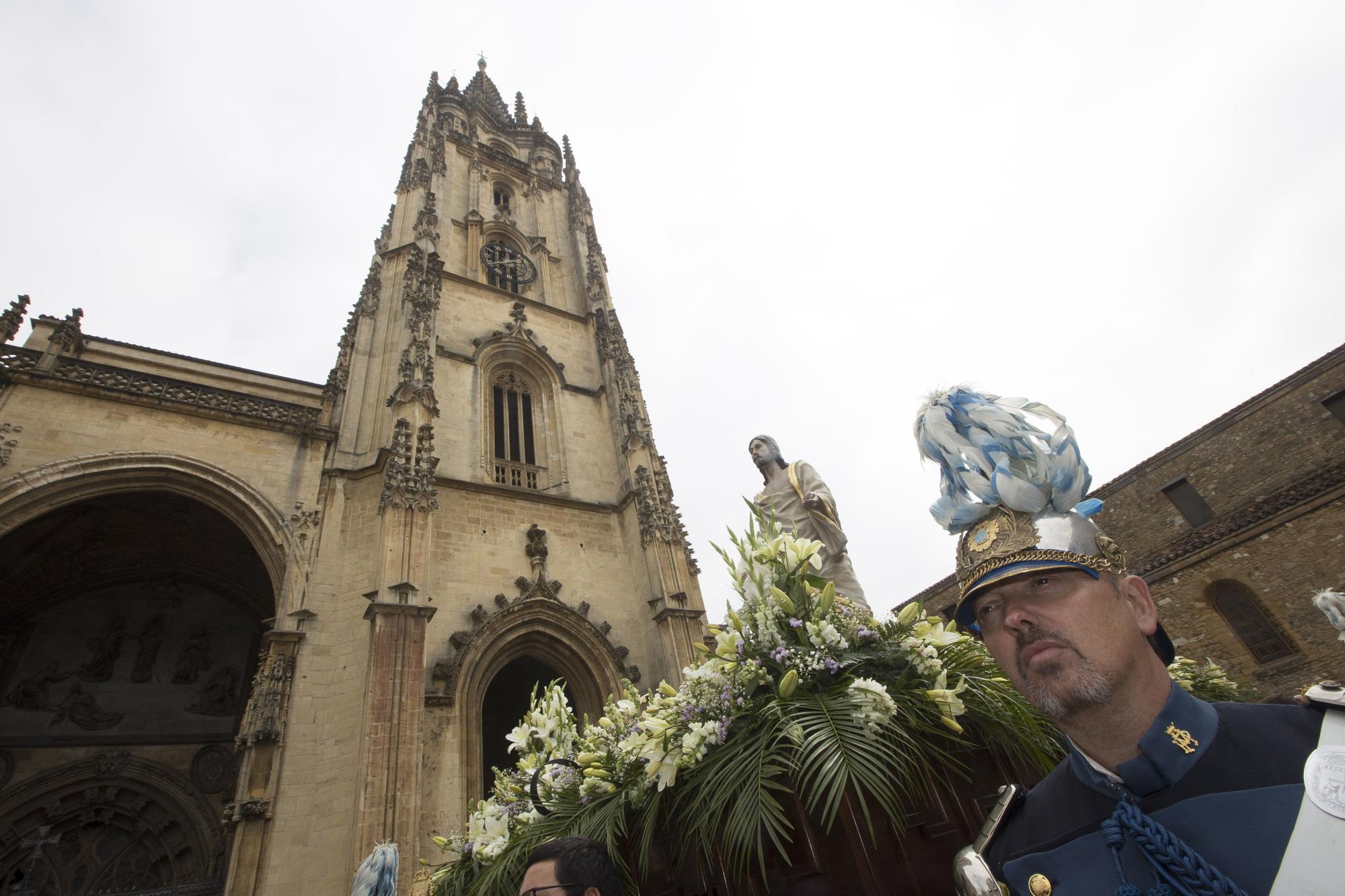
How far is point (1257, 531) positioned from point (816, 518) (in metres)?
13.9

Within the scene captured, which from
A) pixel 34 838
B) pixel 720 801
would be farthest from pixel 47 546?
pixel 720 801

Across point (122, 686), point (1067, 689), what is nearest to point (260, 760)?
point (122, 686)

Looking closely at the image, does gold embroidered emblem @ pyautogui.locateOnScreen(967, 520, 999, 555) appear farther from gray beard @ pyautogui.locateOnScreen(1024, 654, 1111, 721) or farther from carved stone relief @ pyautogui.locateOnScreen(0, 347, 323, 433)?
carved stone relief @ pyautogui.locateOnScreen(0, 347, 323, 433)

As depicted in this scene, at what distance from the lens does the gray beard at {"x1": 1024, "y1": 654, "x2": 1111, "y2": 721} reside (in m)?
1.33

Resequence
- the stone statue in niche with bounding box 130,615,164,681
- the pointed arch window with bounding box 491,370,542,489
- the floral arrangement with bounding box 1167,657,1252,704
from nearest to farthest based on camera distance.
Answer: the floral arrangement with bounding box 1167,657,1252,704, the stone statue in niche with bounding box 130,615,164,681, the pointed arch window with bounding box 491,370,542,489

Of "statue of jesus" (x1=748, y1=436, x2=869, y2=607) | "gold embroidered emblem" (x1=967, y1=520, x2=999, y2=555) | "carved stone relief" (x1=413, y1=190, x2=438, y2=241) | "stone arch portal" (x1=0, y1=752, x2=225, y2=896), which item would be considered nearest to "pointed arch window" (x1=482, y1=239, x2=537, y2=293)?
"carved stone relief" (x1=413, y1=190, x2=438, y2=241)

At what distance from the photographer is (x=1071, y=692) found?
52.6 inches

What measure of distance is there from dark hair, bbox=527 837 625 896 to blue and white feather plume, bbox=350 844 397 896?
148cm

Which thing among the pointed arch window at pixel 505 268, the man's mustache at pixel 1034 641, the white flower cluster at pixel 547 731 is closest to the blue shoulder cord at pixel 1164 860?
the man's mustache at pixel 1034 641

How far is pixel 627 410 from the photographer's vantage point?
14.7 metres

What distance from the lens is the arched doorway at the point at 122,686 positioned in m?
10.4

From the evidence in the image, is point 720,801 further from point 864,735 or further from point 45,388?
point 45,388

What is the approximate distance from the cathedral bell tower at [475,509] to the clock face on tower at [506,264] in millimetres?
53

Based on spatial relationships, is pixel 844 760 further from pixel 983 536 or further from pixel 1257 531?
pixel 1257 531
